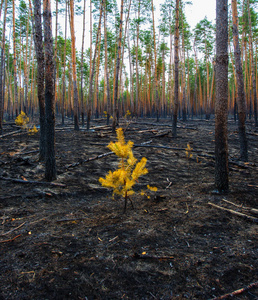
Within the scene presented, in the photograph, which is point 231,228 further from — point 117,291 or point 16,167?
point 16,167

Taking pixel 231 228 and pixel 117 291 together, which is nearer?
pixel 117 291

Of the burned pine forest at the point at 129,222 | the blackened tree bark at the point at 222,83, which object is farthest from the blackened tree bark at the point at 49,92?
the blackened tree bark at the point at 222,83

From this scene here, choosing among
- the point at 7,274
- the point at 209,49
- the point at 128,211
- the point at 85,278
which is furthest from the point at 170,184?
the point at 209,49

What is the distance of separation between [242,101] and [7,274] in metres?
5.89

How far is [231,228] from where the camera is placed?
2.67 metres

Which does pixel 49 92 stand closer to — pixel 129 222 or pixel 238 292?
pixel 129 222

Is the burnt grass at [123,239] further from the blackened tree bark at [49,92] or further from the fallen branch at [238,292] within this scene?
the blackened tree bark at [49,92]

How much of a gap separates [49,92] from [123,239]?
3126 mm

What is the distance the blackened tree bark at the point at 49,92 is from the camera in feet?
13.8

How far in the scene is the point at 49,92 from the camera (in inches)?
167

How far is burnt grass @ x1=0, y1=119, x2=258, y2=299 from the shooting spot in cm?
179

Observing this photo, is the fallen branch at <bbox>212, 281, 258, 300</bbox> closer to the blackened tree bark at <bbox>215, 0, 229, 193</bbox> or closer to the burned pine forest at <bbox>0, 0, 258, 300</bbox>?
the burned pine forest at <bbox>0, 0, 258, 300</bbox>

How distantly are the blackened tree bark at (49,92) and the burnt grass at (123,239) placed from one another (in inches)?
14.7

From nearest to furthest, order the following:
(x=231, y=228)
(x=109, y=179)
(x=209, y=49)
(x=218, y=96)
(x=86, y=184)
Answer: (x=231, y=228) < (x=109, y=179) < (x=218, y=96) < (x=86, y=184) < (x=209, y=49)
